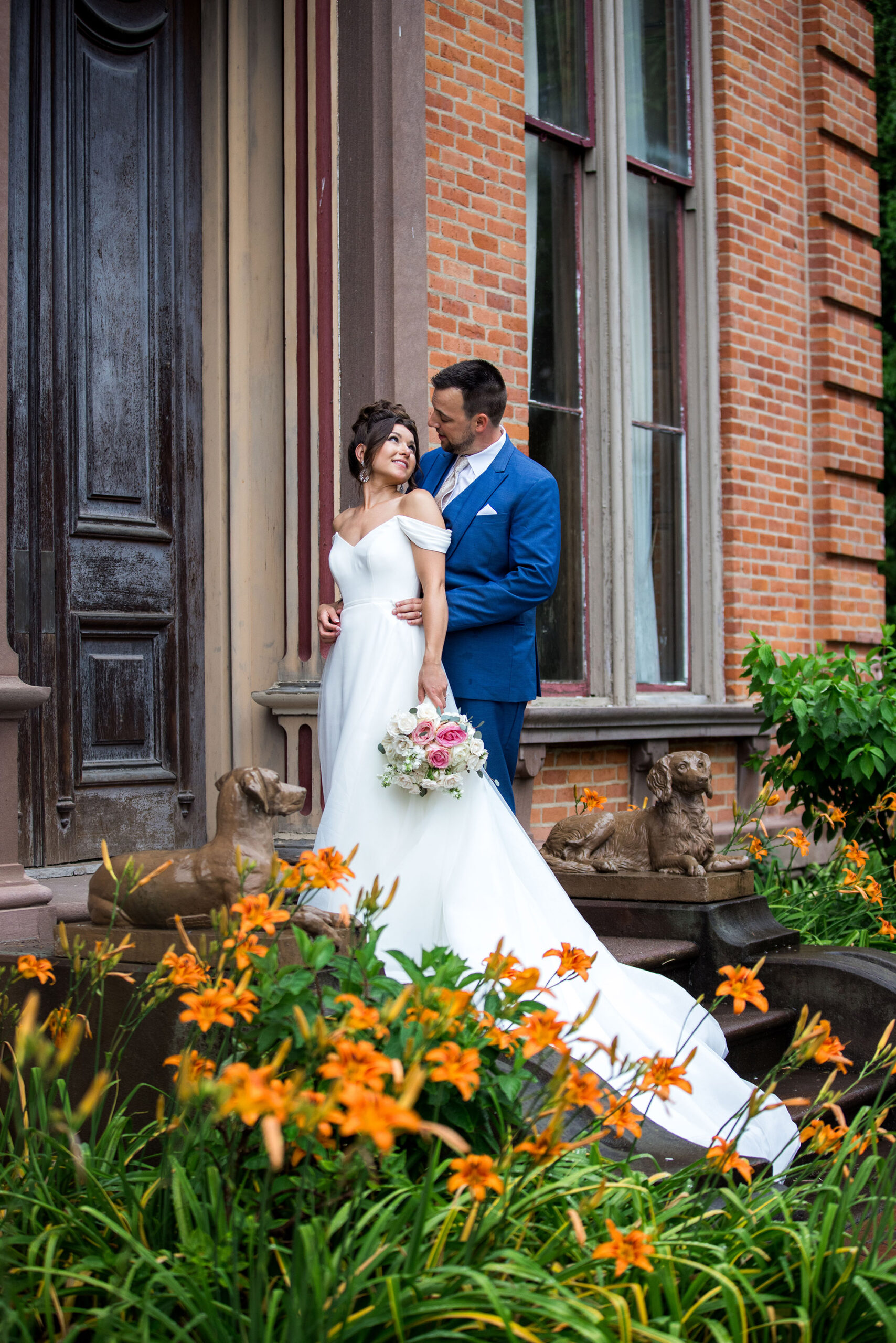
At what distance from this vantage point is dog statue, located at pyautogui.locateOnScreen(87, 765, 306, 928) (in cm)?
339

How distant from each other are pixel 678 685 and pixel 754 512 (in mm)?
1158

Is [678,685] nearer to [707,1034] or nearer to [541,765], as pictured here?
[541,765]

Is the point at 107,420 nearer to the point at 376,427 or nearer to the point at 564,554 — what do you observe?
the point at 376,427

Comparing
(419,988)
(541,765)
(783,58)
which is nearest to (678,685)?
(541,765)

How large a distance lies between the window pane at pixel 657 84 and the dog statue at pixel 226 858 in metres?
5.01

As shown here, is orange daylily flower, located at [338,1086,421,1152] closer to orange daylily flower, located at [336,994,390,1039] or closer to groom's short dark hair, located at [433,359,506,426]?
orange daylily flower, located at [336,994,390,1039]

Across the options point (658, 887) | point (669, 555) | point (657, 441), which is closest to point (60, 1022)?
point (658, 887)

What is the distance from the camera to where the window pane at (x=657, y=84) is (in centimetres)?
716

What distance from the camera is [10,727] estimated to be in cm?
409

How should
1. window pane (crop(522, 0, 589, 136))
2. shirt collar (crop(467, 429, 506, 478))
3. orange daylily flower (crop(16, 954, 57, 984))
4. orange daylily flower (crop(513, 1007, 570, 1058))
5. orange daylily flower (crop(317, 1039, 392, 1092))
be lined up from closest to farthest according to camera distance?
orange daylily flower (crop(317, 1039, 392, 1092)), orange daylily flower (crop(513, 1007, 570, 1058)), orange daylily flower (crop(16, 954, 57, 984)), shirt collar (crop(467, 429, 506, 478)), window pane (crop(522, 0, 589, 136))

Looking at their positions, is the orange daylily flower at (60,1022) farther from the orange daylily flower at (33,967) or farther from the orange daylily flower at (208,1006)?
the orange daylily flower at (208,1006)

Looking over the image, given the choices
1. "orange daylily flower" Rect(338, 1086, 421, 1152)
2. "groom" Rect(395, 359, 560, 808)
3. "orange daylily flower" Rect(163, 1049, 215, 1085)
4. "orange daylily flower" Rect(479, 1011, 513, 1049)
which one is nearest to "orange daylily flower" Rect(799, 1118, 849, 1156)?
"orange daylily flower" Rect(479, 1011, 513, 1049)

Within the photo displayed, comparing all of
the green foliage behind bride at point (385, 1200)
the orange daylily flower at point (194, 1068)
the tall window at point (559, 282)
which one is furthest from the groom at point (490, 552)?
the orange daylily flower at point (194, 1068)

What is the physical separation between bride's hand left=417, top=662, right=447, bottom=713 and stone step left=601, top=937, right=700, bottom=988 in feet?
3.82
